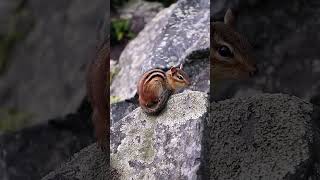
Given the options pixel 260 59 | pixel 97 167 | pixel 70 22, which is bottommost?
pixel 97 167

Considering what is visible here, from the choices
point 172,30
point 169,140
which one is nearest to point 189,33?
point 172,30

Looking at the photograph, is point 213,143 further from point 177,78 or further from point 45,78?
point 45,78

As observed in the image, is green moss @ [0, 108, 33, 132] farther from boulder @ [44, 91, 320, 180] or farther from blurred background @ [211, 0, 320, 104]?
blurred background @ [211, 0, 320, 104]

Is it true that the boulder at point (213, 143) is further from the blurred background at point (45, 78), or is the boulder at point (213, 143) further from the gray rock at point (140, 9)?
the gray rock at point (140, 9)

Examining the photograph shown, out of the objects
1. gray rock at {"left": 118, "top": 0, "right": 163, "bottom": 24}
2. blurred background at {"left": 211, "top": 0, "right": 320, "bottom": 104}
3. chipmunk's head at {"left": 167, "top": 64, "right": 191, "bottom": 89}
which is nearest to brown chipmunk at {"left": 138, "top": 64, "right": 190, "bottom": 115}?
chipmunk's head at {"left": 167, "top": 64, "right": 191, "bottom": 89}

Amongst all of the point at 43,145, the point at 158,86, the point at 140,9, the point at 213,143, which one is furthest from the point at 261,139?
the point at 140,9

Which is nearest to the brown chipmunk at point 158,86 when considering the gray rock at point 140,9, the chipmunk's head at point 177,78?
the chipmunk's head at point 177,78

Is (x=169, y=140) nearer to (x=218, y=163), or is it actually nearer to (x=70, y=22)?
(x=218, y=163)
